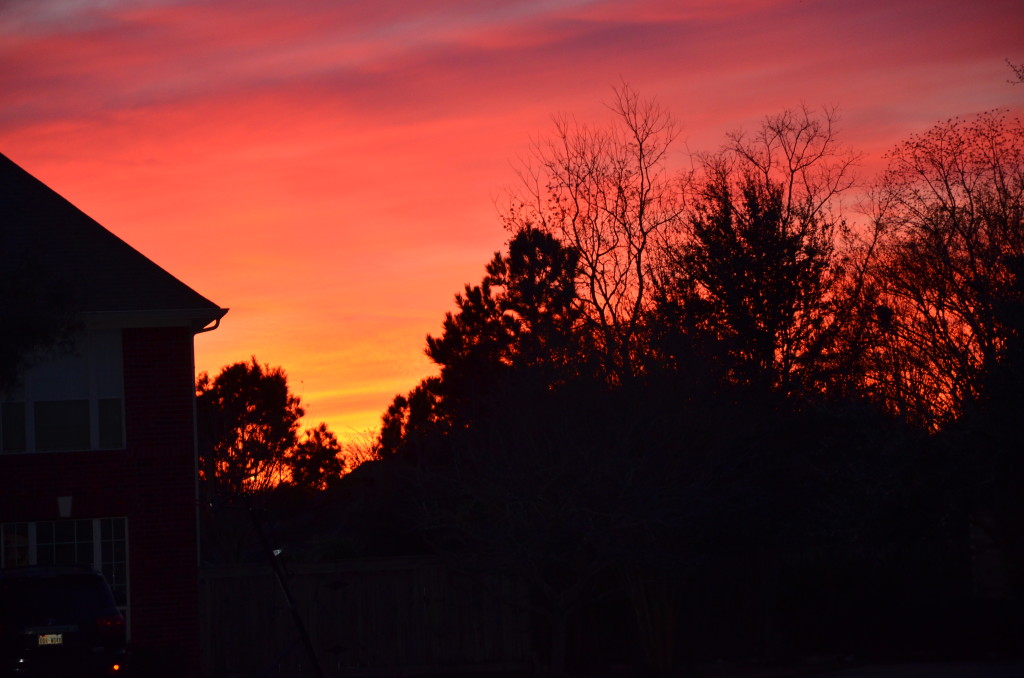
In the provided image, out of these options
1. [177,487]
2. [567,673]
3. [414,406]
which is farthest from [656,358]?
[414,406]

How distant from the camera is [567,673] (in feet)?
63.1

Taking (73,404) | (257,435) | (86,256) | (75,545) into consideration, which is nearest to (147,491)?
(75,545)

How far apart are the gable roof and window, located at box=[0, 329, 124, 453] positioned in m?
0.81

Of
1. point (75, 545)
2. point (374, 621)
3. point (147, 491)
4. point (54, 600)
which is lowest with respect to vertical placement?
point (374, 621)

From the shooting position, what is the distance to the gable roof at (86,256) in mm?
21547

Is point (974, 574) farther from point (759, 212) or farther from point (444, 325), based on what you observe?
point (444, 325)

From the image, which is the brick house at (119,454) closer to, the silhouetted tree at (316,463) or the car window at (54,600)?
the car window at (54,600)

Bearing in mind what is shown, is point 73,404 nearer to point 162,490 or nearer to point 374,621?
point 162,490

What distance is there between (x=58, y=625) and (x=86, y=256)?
10.2m

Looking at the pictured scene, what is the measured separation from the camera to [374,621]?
19938mm

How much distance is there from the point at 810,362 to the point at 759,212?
3.93 m

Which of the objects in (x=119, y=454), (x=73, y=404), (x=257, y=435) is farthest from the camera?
(x=257, y=435)

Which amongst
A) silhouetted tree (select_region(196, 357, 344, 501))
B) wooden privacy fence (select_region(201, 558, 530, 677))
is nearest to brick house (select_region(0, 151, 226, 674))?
wooden privacy fence (select_region(201, 558, 530, 677))

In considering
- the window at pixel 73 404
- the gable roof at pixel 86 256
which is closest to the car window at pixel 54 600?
the gable roof at pixel 86 256
